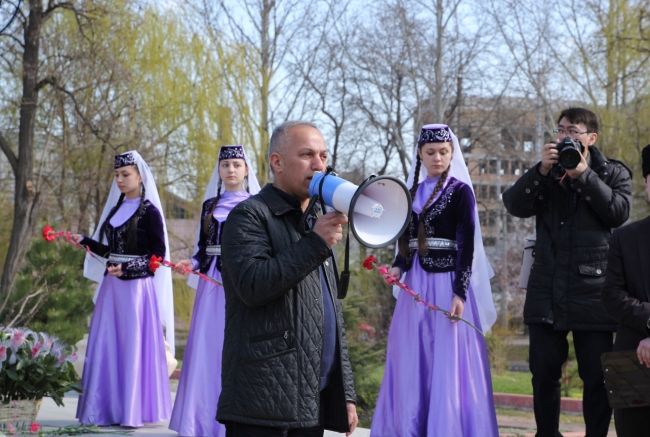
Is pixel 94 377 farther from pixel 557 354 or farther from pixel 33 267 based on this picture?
pixel 33 267

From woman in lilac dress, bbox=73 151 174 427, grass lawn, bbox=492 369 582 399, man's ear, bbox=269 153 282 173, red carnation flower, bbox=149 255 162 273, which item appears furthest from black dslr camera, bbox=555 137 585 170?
grass lawn, bbox=492 369 582 399

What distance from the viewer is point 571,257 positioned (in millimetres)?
5809

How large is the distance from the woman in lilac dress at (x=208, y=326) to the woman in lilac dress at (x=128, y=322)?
50 cm

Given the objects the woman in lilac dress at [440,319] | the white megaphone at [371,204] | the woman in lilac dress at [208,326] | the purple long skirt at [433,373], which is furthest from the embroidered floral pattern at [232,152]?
the white megaphone at [371,204]

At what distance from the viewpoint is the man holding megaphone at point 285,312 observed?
327 centimetres

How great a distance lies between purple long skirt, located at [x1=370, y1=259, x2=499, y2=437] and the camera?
20.0 ft

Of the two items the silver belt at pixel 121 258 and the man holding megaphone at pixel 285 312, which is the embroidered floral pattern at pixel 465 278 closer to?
the man holding megaphone at pixel 285 312

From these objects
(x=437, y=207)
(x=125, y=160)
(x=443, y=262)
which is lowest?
(x=443, y=262)

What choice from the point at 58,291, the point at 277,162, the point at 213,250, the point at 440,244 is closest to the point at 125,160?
the point at 213,250

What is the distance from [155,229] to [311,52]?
66.7ft

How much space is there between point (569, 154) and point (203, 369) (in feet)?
11.1

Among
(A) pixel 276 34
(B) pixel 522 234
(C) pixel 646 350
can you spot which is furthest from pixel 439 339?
(B) pixel 522 234

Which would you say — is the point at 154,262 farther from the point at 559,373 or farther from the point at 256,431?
the point at 256,431

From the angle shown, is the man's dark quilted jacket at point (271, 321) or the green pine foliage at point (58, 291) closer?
the man's dark quilted jacket at point (271, 321)
